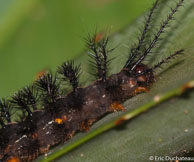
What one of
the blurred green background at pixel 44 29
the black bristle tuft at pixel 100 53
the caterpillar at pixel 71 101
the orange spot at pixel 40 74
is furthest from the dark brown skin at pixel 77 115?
the blurred green background at pixel 44 29

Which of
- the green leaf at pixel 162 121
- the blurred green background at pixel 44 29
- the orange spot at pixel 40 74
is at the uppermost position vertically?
the blurred green background at pixel 44 29

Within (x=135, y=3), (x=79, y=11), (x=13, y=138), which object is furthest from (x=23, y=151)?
(x=135, y=3)

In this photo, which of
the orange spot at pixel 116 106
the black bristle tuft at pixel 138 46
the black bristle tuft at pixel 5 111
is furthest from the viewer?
the black bristle tuft at pixel 5 111

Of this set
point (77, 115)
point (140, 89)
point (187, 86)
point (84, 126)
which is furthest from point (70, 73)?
point (187, 86)

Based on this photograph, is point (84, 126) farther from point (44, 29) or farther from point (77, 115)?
point (44, 29)

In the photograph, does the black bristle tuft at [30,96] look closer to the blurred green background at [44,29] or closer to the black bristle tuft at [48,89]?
the black bristle tuft at [48,89]
